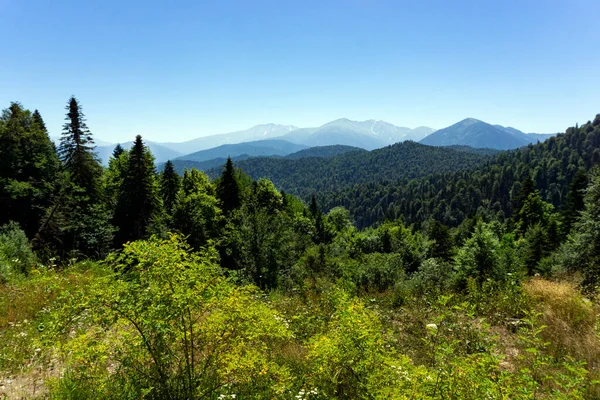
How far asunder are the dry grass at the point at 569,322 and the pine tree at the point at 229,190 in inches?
1273

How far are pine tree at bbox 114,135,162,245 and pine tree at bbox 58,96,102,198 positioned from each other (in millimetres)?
3691

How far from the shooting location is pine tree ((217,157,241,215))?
119 ft

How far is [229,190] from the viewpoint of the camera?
3669cm

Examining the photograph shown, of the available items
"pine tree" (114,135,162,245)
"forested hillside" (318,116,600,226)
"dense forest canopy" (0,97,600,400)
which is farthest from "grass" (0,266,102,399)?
"forested hillside" (318,116,600,226)

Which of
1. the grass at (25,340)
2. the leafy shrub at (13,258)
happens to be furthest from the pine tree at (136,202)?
the grass at (25,340)

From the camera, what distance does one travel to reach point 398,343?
6059 mm

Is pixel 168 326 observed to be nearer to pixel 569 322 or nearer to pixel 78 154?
pixel 569 322

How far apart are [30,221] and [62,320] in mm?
27523

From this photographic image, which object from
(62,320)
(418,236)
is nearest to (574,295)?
(62,320)

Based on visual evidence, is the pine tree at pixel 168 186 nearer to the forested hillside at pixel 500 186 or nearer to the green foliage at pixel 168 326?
the green foliage at pixel 168 326

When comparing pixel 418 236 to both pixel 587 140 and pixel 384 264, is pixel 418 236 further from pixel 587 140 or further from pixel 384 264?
pixel 587 140

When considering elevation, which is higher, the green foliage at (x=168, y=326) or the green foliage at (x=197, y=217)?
the green foliage at (x=168, y=326)

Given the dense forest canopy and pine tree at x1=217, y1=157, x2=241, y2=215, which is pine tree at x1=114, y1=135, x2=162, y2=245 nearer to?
the dense forest canopy

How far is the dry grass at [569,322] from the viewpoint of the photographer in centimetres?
493
